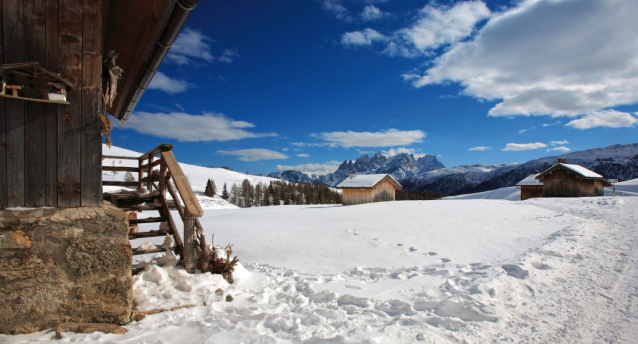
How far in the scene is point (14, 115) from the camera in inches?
142

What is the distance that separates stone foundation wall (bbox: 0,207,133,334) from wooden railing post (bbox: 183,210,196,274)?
3.94ft

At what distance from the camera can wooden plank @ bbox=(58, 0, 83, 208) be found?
3826 mm

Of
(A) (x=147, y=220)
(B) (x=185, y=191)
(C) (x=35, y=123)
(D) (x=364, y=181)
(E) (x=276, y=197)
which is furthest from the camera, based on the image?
(E) (x=276, y=197)

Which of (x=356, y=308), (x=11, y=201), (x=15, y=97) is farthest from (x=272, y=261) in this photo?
(x=15, y=97)

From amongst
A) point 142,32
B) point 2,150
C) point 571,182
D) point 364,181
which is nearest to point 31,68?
point 2,150

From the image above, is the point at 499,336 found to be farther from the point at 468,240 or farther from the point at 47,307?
the point at 468,240

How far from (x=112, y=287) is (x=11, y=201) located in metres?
1.54

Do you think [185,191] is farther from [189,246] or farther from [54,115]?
[54,115]

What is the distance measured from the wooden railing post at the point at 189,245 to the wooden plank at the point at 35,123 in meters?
1.94

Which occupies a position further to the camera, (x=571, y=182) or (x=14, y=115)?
(x=571, y=182)

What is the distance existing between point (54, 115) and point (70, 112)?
165 mm

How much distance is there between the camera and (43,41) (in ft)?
12.2

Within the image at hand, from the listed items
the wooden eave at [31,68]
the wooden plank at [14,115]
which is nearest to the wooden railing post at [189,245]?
the wooden plank at [14,115]

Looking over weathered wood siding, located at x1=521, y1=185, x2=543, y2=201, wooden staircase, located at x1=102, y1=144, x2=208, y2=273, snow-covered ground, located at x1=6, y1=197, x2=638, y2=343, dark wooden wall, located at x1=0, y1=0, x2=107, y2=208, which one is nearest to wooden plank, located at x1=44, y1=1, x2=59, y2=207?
dark wooden wall, located at x1=0, y1=0, x2=107, y2=208
